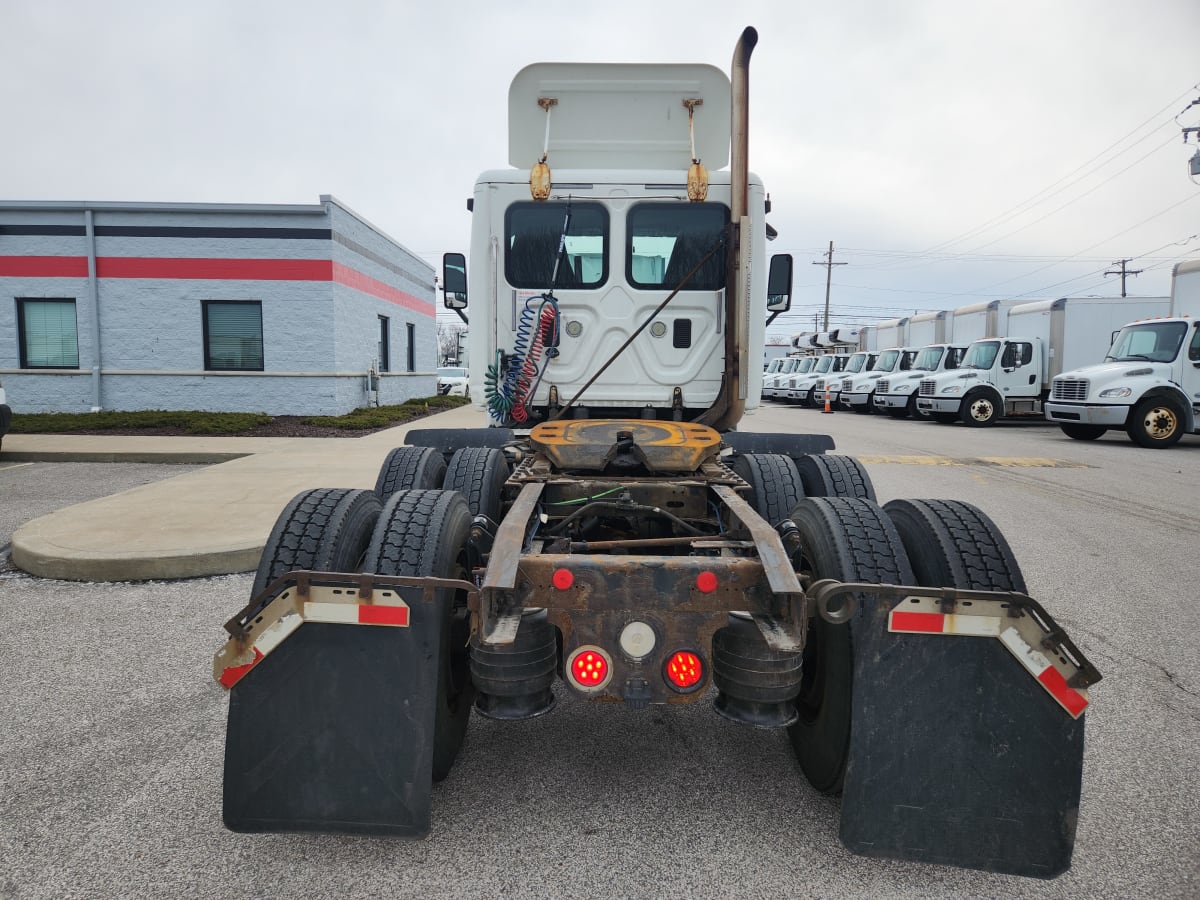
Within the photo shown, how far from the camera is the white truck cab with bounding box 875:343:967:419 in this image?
2397 centimetres

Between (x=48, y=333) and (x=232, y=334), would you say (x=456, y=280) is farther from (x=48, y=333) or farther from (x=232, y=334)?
(x=48, y=333)

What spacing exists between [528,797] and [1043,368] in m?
23.4

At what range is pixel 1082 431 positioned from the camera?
1742cm

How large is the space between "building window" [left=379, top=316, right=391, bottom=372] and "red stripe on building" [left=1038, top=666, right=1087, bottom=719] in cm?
1990

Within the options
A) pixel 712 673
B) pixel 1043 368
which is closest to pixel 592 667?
pixel 712 673

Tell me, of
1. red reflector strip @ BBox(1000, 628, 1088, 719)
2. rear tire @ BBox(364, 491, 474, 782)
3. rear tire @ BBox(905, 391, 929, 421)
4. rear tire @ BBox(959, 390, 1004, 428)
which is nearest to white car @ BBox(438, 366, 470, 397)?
rear tire @ BBox(905, 391, 929, 421)

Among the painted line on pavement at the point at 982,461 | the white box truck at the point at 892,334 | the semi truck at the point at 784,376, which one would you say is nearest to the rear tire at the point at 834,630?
the painted line on pavement at the point at 982,461

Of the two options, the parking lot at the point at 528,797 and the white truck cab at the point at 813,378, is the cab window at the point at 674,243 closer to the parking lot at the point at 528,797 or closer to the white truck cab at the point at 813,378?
the parking lot at the point at 528,797

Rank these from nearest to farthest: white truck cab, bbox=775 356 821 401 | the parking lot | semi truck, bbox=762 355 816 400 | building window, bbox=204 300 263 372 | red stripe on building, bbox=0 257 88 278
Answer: the parking lot → red stripe on building, bbox=0 257 88 278 → building window, bbox=204 300 263 372 → white truck cab, bbox=775 356 821 401 → semi truck, bbox=762 355 816 400

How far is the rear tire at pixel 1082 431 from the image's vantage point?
674 inches

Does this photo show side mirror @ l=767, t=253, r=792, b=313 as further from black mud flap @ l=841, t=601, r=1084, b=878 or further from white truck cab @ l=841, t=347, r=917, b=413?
white truck cab @ l=841, t=347, r=917, b=413

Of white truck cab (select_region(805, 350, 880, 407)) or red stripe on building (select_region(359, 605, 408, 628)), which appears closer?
red stripe on building (select_region(359, 605, 408, 628))

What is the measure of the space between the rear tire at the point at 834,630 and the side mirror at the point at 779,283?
10.6 ft

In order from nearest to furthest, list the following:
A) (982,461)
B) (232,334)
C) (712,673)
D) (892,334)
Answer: (712,673) → (982,461) → (232,334) → (892,334)
